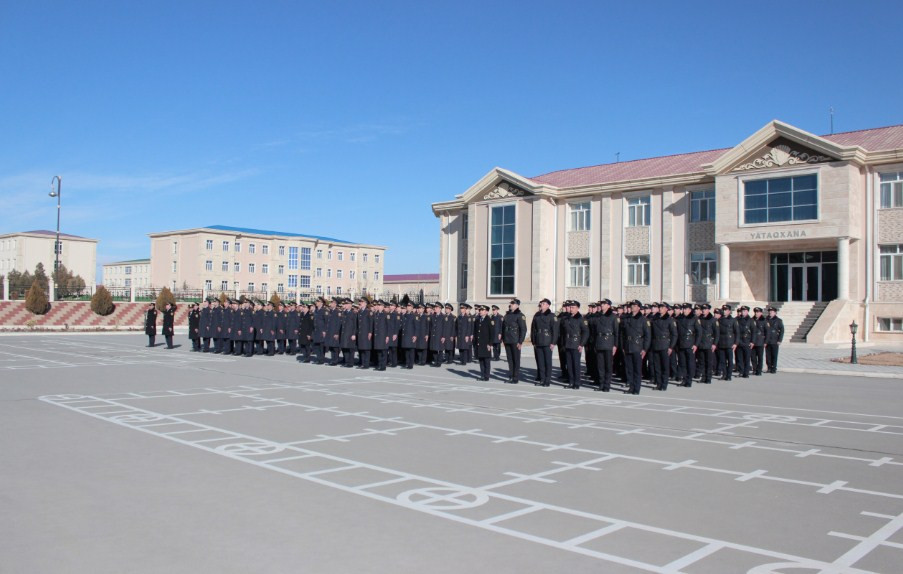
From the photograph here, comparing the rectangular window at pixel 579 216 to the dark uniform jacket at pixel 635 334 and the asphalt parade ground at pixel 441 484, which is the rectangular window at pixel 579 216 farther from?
the asphalt parade ground at pixel 441 484

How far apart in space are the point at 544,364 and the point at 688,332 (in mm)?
3070

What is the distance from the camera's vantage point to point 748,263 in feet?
114

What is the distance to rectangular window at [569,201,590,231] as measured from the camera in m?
39.8

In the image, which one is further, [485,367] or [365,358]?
[365,358]

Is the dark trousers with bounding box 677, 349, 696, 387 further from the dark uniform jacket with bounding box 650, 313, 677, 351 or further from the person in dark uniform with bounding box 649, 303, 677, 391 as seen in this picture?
the dark uniform jacket with bounding box 650, 313, 677, 351

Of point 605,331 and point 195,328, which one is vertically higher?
point 605,331

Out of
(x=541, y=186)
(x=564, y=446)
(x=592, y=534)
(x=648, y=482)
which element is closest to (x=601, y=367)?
(x=564, y=446)

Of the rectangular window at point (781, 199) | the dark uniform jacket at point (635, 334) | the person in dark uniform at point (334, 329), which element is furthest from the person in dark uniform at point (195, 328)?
the rectangular window at point (781, 199)

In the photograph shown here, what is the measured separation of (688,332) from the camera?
618 inches

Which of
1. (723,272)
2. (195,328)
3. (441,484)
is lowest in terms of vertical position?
(441,484)

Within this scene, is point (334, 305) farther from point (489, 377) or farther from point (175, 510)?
point (175, 510)

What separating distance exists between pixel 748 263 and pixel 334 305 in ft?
72.3

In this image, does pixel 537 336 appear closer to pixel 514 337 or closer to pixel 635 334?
pixel 514 337

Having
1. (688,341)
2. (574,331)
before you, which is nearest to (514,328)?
(574,331)
